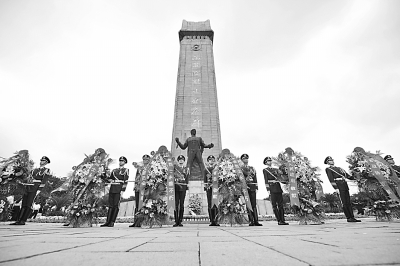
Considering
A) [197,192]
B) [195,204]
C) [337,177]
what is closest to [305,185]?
[337,177]

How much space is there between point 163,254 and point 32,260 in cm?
73

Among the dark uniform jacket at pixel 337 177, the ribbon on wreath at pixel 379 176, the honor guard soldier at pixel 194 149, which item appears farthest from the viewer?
the honor guard soldier at pixel 194 149

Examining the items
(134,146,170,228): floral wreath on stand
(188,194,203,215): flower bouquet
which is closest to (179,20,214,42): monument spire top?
(188,194,203,215): flower bouquet

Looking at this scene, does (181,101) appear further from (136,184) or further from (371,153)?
(371,153)

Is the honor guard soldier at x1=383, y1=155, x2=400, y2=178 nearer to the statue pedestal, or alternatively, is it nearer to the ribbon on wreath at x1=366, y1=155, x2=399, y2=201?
the ribbon on wreath at x1=366, y1=155, x2=399, y2=201

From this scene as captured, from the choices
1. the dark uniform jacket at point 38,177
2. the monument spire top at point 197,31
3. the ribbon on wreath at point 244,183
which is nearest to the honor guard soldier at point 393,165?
the ribbon on wreath at point 244,183

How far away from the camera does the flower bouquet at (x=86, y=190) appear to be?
5.39 meters

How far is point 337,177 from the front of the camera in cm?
680

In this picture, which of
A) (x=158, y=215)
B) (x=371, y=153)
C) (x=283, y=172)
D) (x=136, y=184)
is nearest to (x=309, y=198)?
(x=283, y=172)

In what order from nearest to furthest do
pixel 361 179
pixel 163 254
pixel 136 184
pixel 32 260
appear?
pixel 32 260
pixel 163 254
pixel 136 184
pixel 361 179

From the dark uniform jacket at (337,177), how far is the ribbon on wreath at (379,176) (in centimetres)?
74

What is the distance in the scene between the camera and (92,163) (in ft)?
19.4

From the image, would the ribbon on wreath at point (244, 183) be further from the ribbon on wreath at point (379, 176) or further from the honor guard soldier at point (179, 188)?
the ribbon on wreath at point (379, 176)

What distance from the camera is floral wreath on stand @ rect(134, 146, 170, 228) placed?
4.88 meters
